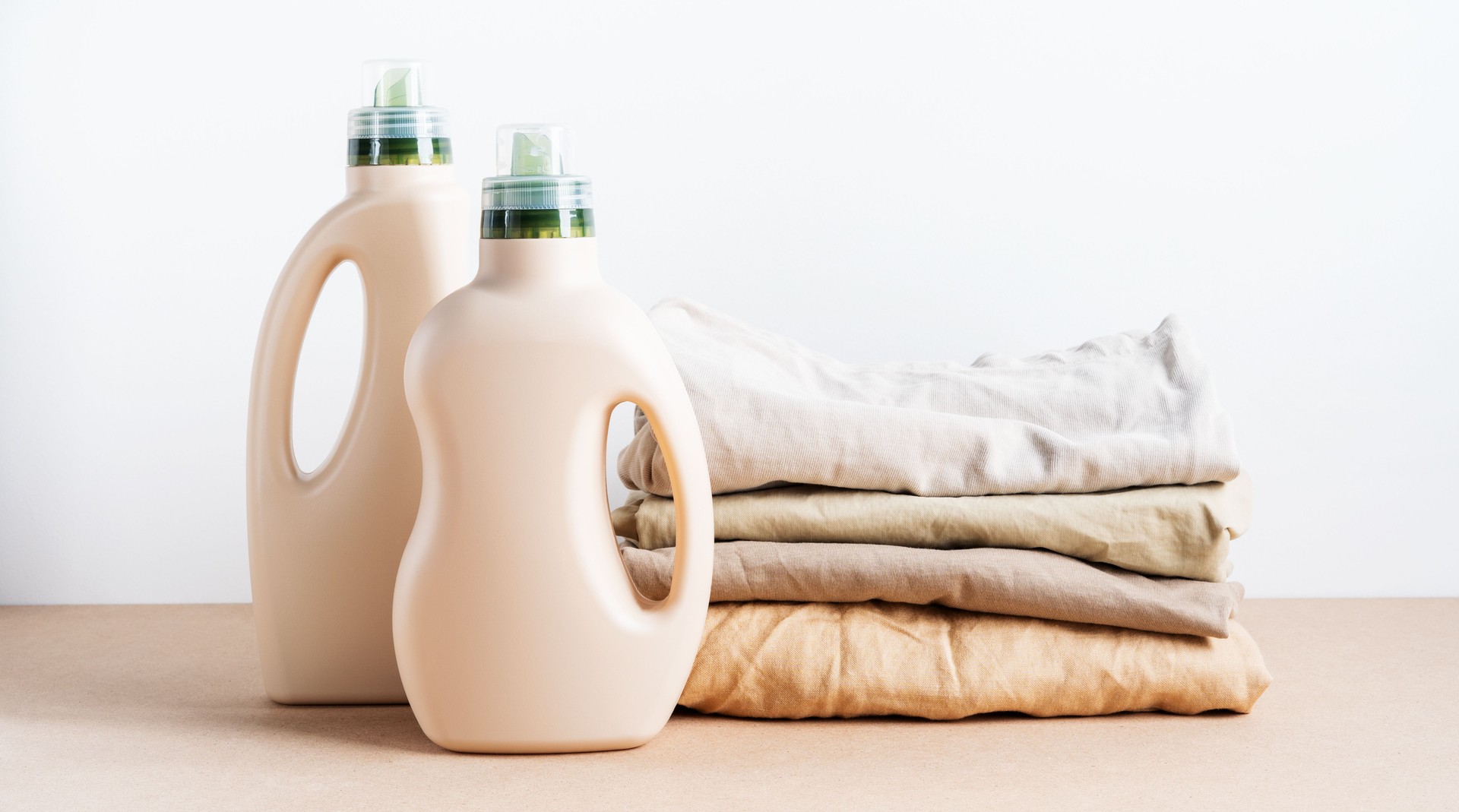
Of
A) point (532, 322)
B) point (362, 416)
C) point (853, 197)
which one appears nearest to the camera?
point (532, 322)

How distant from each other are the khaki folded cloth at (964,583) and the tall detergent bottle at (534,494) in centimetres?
6

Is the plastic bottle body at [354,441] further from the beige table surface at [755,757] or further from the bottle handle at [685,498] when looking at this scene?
the bottle handle at [685,498]

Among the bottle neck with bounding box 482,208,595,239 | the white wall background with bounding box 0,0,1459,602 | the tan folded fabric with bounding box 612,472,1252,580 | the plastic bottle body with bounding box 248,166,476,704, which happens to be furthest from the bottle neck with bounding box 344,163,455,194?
the white wall background with bounding box 0,0,1459,602

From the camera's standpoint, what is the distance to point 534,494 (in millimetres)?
624

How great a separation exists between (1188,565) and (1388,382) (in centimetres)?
47

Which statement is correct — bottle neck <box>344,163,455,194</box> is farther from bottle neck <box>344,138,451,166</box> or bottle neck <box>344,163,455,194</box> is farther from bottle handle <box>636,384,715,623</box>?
bottle handle <box>636,384,715,623</box>

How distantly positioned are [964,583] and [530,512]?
23cm

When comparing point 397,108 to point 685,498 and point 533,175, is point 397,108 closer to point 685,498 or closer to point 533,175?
point 533,175

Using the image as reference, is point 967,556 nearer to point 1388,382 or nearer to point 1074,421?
point 1074,421

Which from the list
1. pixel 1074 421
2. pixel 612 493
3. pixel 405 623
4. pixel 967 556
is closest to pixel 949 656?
pixel 967 556

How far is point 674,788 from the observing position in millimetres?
611

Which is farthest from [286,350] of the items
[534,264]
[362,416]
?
[534,264]

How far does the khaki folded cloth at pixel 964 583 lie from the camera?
692 mm

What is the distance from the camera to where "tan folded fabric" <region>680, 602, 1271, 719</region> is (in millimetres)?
703
